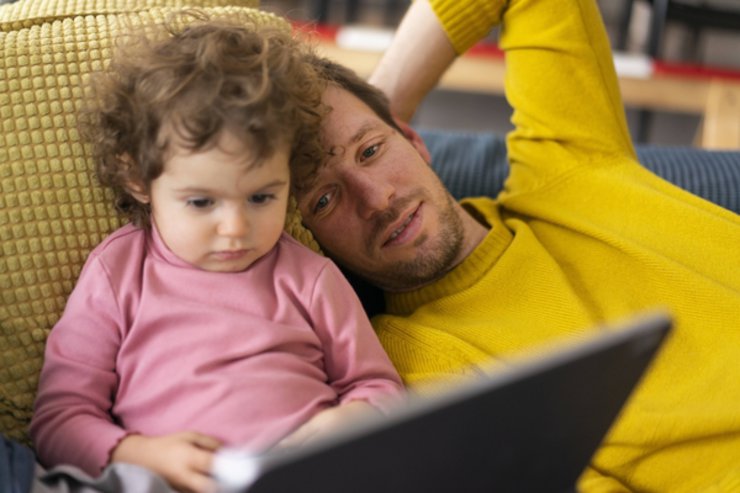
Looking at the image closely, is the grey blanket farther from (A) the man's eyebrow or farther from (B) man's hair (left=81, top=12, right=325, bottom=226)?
(A) the man's eyebrow

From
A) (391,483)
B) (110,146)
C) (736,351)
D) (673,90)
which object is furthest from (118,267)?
(673,90)

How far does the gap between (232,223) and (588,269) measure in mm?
588

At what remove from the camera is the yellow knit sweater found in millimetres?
1130

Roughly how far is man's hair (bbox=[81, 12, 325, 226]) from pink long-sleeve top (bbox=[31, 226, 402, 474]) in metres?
0.11

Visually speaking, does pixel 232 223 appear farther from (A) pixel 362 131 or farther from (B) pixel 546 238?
(B) pixel 546 238

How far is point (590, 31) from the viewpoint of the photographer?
146 cm

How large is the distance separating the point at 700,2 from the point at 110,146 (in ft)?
10.5

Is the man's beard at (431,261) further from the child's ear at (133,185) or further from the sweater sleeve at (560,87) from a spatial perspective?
the child's ear at (133,185)

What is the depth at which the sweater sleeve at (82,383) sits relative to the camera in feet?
3.13

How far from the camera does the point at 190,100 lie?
3.19 feet

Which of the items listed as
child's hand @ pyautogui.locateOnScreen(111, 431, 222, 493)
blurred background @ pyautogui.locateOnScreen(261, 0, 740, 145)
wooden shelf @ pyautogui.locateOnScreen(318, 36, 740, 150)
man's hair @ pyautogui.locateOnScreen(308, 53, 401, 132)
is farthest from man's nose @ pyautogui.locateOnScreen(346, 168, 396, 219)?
blurred background @ pyautogui.locateOnScreen(261, 0, 740, 145)

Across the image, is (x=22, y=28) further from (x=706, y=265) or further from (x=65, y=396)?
(x=706, y=265)

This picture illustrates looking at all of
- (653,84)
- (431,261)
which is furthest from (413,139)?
(653,84)

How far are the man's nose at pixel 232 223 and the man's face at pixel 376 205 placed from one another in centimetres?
31
